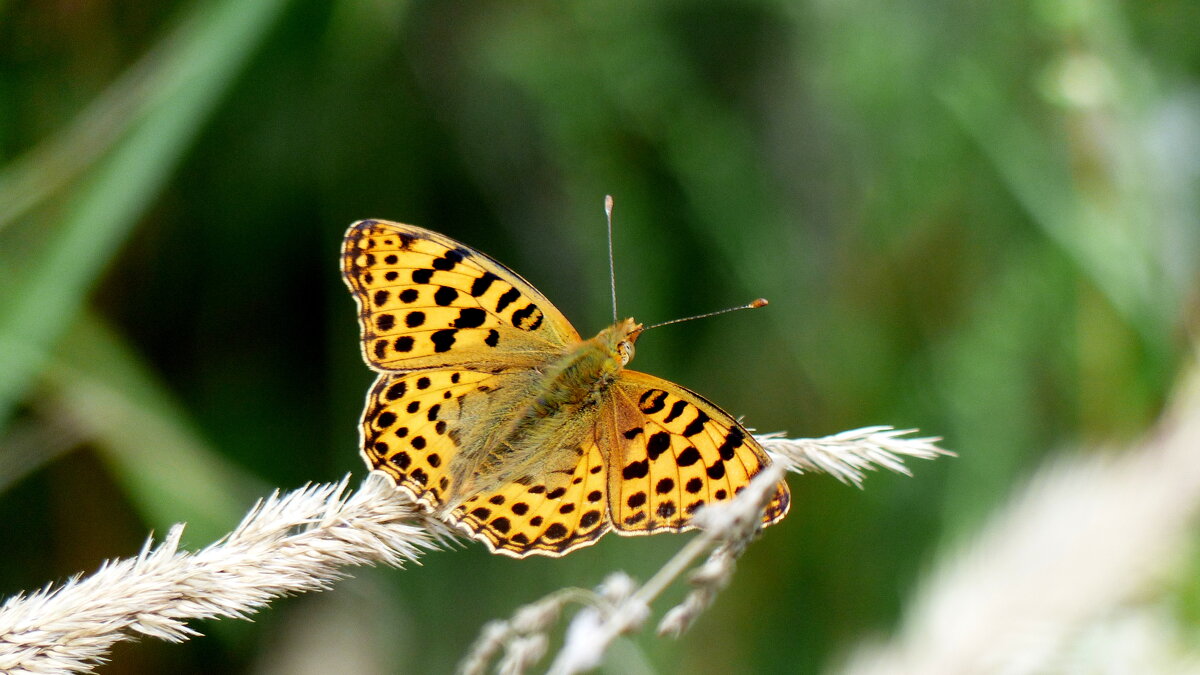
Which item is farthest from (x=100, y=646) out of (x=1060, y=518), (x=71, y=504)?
(x=71, y=504)

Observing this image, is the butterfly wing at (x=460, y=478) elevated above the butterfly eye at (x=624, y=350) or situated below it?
below

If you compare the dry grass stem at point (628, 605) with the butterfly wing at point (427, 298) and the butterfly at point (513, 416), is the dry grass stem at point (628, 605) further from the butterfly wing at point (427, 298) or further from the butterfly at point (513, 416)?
the butterfly wing at point (427, 298)

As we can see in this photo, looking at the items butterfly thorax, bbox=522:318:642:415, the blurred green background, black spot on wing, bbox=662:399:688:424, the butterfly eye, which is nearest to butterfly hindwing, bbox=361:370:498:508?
butterfly thorax, bbox=522:318:642:415

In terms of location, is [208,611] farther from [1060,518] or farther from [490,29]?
[490,29]

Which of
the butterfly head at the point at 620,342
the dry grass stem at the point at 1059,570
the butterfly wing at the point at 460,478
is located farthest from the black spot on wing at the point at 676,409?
the dry grass stem at the point at 1059,570

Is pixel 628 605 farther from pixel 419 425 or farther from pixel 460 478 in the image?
pixel 419 425
